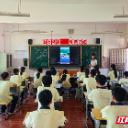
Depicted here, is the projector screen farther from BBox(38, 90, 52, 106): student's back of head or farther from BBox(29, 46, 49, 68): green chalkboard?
BBox(38, 90, 52, 106): student's back of head

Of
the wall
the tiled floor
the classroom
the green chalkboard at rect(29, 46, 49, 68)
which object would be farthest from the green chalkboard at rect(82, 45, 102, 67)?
the tiled floor

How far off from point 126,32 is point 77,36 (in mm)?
2514

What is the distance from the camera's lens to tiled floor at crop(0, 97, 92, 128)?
9.27 feet

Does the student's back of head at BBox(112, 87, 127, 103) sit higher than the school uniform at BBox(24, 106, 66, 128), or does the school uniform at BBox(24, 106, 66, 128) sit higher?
the student's back of head at BBox(112, 87, 127, 103)

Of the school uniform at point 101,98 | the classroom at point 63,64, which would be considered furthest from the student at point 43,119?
the school uniform at point 101,98

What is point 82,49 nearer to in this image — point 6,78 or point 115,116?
point 6,78

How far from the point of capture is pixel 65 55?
21.8 ft

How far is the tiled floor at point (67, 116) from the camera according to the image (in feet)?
9.27

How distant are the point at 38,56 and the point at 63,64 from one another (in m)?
1.32

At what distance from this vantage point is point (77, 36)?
6.60 m

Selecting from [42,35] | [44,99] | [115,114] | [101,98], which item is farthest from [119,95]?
[42,35]

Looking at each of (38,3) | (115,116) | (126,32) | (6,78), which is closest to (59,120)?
(115,116)

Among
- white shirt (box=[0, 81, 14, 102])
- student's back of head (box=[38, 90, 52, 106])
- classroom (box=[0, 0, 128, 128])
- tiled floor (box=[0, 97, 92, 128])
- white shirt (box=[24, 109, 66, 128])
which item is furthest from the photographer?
white shirt (box=[0, 81, 14, 102])

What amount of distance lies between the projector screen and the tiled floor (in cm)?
252
